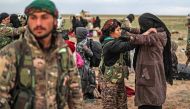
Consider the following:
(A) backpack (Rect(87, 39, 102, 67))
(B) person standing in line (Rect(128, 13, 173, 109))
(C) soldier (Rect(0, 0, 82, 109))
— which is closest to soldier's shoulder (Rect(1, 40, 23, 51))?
(C) soldier (Rect(0, 0, 82, 109))

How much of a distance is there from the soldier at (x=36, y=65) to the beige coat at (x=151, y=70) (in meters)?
2.47

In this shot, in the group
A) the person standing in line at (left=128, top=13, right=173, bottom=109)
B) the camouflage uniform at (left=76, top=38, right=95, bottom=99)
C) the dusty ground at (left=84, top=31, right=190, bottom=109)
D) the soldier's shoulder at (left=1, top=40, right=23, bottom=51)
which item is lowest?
the dusty ground at (left=84, top=31, right=190, bottom=109)

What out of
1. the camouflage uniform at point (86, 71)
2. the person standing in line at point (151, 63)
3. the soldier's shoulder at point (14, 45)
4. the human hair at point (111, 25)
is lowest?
the camouflage uniform at point (86, 71)

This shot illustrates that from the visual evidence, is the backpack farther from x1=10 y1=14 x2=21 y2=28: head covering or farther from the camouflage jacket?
the camouflage jacket

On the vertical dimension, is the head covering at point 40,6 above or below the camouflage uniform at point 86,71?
above

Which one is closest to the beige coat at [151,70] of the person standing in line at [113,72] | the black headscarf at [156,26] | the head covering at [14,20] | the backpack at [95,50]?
the black headscarf at [156,26]

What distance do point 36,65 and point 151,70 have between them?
2.77 meters

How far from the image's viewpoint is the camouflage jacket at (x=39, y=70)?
3695 millimetres

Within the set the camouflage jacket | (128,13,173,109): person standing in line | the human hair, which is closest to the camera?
the camouflage jacket

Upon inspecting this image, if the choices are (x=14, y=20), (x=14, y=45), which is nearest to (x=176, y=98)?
(x=14, y=20)

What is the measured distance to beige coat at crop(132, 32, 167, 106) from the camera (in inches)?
246

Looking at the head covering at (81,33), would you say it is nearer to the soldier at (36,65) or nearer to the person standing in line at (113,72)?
the person standing in line at (113,72)

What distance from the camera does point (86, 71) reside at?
9.45m

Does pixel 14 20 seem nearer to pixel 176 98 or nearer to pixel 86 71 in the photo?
pixel 86 71
